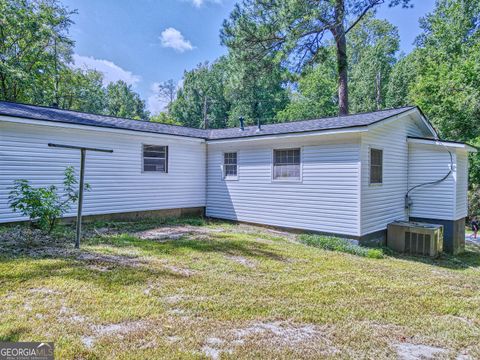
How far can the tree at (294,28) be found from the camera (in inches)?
516

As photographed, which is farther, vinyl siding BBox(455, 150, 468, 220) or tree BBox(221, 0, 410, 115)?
tree BBox(221, 0, 410, 115)

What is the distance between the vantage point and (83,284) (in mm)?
3965

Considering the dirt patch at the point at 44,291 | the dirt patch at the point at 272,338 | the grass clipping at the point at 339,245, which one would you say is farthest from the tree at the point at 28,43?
the dirt patch at the point at 272,338

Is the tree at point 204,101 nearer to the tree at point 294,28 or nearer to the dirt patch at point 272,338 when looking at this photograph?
the tree at point 294,28

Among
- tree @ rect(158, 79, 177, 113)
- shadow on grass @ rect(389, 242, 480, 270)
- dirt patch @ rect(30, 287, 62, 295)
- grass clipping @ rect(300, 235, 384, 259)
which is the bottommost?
shadow on grass @ rect(389, 242, 480, 270)

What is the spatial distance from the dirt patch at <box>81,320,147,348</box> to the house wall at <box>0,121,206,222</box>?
6133mm

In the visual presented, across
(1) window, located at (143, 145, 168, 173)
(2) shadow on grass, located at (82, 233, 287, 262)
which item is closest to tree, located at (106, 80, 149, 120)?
(1) window, located at (143, 145, 168, 173)

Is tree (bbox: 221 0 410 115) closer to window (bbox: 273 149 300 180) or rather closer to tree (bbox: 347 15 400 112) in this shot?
window (bbox: 273 149 300 180)


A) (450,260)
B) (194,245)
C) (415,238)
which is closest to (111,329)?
(194,245)

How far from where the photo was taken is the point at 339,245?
7.30m

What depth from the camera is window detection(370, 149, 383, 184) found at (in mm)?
8055

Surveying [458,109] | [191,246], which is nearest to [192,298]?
[191,246]

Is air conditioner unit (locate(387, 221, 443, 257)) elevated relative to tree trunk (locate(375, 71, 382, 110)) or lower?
lower

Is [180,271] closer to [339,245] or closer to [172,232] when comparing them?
[172,232]
